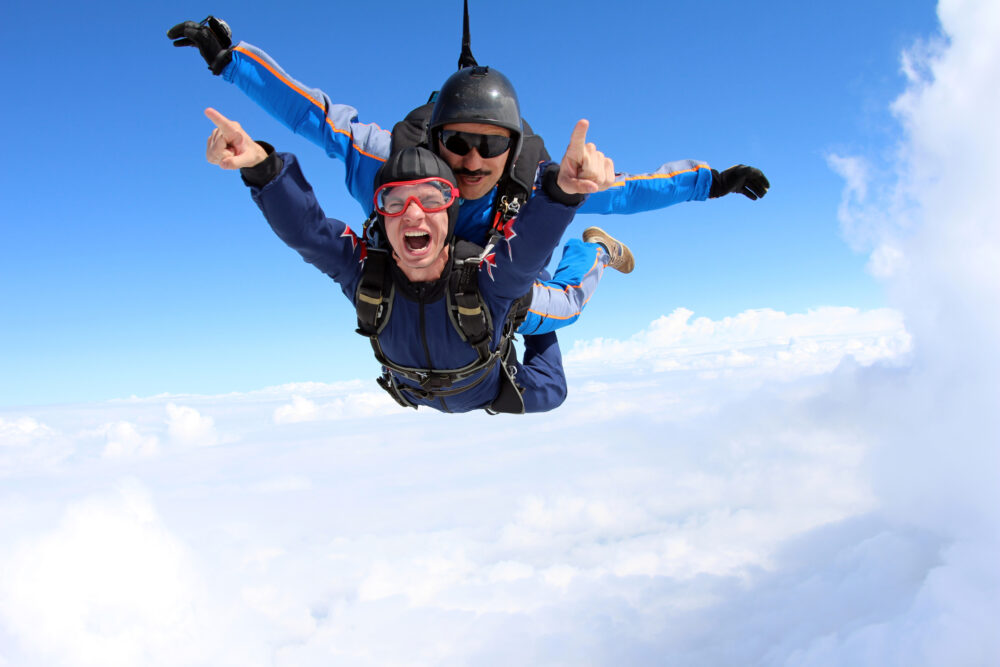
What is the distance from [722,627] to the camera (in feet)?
595

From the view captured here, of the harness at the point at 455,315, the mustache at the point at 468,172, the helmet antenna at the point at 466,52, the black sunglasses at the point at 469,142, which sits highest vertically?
the helmet antenna at the point at 466,52

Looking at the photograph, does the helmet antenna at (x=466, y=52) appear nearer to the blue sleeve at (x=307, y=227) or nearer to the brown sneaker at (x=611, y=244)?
the brown sneaker at (x=611, y=244)

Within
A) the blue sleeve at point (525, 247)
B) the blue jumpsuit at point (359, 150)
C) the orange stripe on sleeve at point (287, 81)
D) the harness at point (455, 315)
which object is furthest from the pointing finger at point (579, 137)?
the orange stripe on sleeve at point (287, 81)

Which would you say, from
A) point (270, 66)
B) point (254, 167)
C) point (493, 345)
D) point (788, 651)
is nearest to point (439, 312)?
point (493, 345)

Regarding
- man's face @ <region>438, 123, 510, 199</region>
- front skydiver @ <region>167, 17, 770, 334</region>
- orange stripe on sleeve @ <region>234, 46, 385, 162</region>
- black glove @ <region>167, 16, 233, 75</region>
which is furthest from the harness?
black glove @ <region>167, 16, 233, 75</region>

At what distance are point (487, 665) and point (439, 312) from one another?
216m

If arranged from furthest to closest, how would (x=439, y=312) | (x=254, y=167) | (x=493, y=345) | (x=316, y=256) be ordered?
(x=493, y=345) < (x=439, y=312) < (x=316, y=256) < (x=254, y=167)

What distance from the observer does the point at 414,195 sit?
2355 mm

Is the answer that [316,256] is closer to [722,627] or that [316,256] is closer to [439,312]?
[439,312]

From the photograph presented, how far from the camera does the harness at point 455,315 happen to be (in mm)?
2430

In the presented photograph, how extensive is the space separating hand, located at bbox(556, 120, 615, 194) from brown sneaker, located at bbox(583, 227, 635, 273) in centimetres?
259

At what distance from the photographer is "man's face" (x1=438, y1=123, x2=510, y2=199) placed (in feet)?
9.39

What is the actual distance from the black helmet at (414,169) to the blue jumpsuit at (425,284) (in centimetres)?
27

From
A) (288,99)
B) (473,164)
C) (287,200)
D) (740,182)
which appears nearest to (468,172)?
(473,164)
